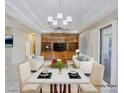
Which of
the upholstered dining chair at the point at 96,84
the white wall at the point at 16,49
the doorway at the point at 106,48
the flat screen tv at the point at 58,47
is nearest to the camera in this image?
the upholstered dining chair at the point at 96,84

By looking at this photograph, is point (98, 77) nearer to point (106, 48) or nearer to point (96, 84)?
point (96, 84)

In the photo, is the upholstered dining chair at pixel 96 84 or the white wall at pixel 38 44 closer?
the upholstered dining chair at pixel 96 84

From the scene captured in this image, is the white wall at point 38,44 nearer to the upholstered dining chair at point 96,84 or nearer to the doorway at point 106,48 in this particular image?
the doorway at point 106,48

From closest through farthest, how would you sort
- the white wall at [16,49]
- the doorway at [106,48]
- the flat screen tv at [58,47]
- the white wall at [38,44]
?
Answer: the doorway at [106,48] < the white wall at [16,49] < the white wall at [38,44] < the flat screen tv at [58,47]

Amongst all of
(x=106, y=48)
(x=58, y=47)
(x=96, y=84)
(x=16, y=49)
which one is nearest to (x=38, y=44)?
(x=58, y=47)

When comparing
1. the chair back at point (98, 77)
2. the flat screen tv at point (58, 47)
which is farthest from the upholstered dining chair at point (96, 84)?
the flat screen tv at point (58, 47)

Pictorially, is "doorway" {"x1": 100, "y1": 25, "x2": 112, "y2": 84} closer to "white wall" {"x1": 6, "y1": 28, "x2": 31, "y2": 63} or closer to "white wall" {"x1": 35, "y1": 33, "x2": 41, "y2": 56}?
"white wall" {"x1": 6, "y1": 28, "x2": 31, "y2": 63}

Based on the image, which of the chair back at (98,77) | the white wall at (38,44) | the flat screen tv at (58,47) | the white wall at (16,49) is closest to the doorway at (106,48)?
the chair back at (98,77)

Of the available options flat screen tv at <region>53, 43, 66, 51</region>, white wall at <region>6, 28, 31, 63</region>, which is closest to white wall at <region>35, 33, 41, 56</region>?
flat screen tv at <region>53, 43, 66, 51</region>

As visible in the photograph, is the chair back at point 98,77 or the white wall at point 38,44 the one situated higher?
the white wall at point 38,44

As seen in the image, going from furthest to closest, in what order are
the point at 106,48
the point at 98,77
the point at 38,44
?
the point at 38,44 < the point at 106,48 < the point at 98,77

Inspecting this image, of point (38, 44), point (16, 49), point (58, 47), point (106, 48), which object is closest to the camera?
point (106, 48)

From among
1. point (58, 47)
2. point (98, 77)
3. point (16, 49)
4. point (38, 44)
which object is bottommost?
point (98, 77)
